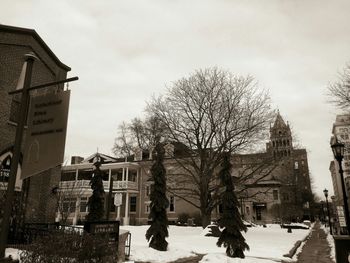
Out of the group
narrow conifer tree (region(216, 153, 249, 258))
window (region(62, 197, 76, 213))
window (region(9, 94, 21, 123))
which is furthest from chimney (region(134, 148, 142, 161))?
narrow conifer tree (region(216, 153, 249, 258))

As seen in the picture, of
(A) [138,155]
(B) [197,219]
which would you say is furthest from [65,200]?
(B) [197,219]

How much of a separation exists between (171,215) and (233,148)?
2092cm

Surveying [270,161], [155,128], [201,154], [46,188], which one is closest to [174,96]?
[155,128]

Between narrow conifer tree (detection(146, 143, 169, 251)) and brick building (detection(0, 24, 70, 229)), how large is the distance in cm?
556

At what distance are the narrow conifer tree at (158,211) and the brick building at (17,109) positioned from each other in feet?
18.2

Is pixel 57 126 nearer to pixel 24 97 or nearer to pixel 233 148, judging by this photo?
pixel 24 97

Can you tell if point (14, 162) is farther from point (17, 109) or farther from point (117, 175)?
point (117, 175)

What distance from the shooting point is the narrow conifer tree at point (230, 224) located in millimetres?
13969

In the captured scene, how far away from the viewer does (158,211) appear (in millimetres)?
16562

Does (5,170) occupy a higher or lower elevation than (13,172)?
higher

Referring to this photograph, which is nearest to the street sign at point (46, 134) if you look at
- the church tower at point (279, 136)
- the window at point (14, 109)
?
the window at point (14, 109)

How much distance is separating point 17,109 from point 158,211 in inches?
345

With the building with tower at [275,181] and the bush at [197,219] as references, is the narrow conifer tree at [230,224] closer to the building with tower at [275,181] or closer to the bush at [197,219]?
the building with tower at [275,181]

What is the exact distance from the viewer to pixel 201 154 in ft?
94.6
